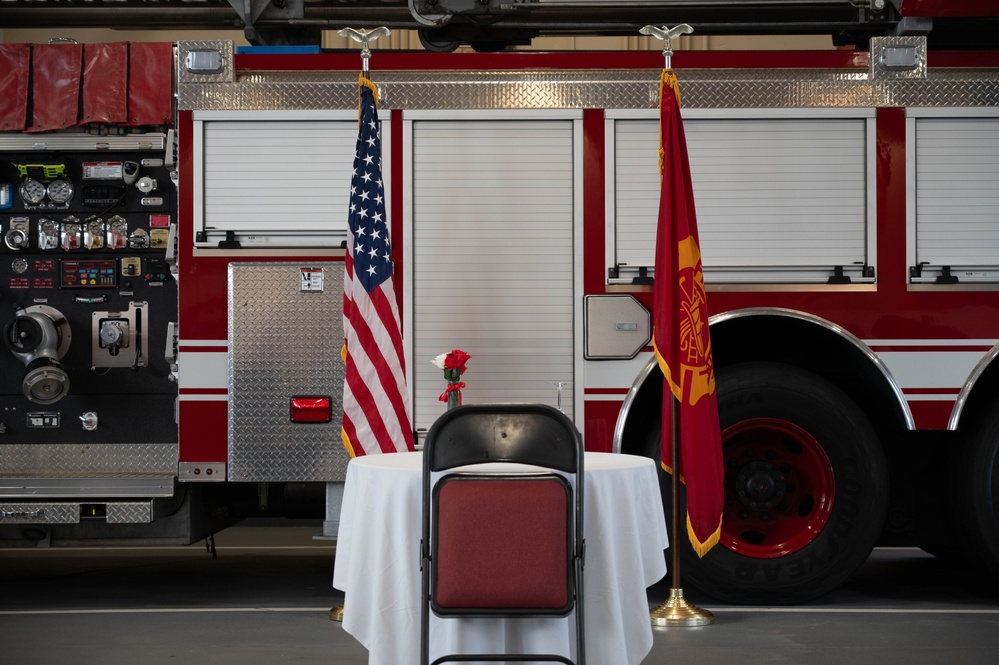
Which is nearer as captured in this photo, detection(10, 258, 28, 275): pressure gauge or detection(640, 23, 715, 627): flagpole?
detection(640, 23, 715, 627): flagpole

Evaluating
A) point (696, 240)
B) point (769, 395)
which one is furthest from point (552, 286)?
point (769, 395)

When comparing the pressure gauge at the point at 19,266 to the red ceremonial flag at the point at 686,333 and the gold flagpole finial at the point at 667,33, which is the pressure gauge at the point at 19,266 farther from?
the gold flagpole finial at the point at 667,33

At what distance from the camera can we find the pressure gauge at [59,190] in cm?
624

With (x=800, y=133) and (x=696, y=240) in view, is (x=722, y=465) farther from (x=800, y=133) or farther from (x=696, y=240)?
(x=800, y=133)

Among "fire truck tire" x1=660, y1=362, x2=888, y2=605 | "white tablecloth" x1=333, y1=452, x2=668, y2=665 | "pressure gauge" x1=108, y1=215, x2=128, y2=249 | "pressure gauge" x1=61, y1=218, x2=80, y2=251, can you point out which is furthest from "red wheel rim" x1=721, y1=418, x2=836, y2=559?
"pressure gauge" x1=61, y1=218, x2=80, y2=251

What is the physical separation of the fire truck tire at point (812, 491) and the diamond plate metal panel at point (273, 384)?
1.76 m

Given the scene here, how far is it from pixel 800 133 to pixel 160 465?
3829 mm

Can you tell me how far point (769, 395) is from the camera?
5.74 metres

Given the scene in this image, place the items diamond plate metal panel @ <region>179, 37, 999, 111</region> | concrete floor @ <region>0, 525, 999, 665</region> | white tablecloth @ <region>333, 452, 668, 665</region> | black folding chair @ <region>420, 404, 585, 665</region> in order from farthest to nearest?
diamond plate metal panel @ <region>179, 37, 999, 111</region> < concrete floor @ <region>0, 525, 999, 665</region> < white tablecloth @ <region>333, 452, 668, 665</region> < black folding chair @ <region>420, 404, 585, 665</region>

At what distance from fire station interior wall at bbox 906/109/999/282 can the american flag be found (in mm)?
2671

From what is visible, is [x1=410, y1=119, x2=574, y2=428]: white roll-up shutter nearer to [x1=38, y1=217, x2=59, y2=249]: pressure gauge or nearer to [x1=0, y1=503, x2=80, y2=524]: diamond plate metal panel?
[x1=0, y1=503, x2=80, y2=524]: diamond plate metal panel

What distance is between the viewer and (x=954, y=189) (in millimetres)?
5891

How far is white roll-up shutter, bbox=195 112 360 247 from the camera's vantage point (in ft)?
19.1

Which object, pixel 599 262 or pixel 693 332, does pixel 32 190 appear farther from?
pixel 693 332
